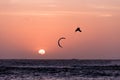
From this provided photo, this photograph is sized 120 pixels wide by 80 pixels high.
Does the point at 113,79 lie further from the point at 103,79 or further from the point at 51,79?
the point at 51,79

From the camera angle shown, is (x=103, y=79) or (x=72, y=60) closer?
(x=103, y=79)

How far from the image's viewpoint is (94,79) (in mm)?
47406

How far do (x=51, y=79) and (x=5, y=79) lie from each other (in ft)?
17.0

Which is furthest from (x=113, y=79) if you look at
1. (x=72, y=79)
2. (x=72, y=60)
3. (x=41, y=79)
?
(x=72, y=60)

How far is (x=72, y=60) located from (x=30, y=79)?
8949cm

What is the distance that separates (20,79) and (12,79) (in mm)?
1069

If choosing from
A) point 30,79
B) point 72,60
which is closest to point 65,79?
point 30,79


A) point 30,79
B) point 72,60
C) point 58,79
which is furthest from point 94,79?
point 72,60

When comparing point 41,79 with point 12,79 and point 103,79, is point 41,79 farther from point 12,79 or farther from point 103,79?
point 103,79

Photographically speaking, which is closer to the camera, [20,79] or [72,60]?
[20,79]

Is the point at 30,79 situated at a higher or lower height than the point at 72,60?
lower

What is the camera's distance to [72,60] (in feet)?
447

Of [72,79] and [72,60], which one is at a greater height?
[72,60]

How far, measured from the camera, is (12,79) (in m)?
47.4
